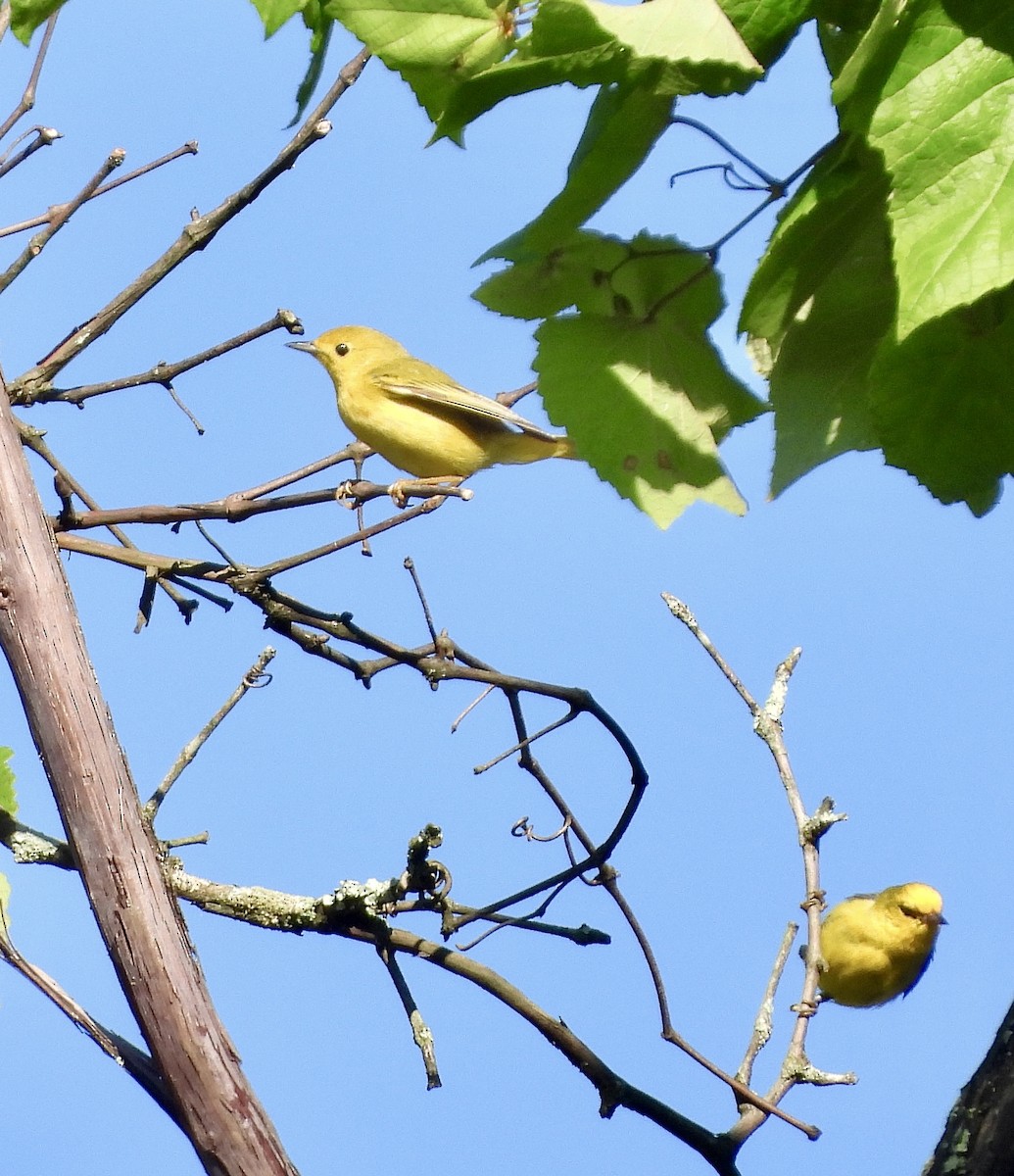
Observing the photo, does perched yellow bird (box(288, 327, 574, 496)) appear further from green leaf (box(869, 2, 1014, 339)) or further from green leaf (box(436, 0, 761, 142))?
green leaf (box(869, 2, 1014, 339))

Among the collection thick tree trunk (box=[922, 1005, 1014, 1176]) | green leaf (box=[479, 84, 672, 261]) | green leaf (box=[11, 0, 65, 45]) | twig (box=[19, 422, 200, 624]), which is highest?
twig (box=[19, 422, 200, 624])

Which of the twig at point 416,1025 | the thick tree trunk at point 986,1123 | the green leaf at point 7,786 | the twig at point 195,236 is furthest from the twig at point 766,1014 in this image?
the twig at point 195,236

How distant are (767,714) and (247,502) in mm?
1725

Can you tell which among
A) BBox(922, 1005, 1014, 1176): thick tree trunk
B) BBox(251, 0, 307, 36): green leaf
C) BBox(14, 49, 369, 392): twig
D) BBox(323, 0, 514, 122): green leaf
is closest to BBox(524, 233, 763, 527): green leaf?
BBox(323, 0, 514, 122): green leaf

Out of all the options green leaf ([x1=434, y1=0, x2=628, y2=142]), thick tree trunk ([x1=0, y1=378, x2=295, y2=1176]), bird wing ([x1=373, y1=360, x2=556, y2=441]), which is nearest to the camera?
green leaf ([x1=434, y1=0, x2=628, y2=142])

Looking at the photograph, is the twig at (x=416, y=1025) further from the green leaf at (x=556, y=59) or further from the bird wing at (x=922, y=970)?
the bird wing at (x=922, y=970)

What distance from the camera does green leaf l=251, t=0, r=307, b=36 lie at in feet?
4.14

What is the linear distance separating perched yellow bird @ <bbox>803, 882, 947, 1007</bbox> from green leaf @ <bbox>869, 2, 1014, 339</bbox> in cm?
626

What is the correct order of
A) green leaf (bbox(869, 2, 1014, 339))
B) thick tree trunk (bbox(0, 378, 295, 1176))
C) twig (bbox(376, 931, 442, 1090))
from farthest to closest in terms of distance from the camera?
twig (bbox(376, 931, 442, 1090))
thick tree trunk (bbox(0, 378, 295, 1176))
green leaf (bbox(869, 2, 1014, 339))

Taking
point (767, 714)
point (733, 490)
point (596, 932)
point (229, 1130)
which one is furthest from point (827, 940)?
point (733, 490)

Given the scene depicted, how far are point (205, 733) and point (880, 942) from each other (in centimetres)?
497

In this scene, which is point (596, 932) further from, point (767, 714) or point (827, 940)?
point (827, 940)

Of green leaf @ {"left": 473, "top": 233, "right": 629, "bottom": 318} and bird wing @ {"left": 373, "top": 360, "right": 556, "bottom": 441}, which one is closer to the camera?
green leaf @ {"left": 473, "top": 233, "right": 629, "bottom": 318}

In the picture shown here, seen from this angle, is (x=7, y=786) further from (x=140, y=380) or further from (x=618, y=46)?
(x=618, y=46)
